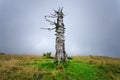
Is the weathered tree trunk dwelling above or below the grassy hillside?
above

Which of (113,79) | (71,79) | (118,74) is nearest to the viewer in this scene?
(71,79)

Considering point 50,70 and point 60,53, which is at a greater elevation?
point 60,53

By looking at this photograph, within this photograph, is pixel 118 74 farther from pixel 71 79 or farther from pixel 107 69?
pixel 71 79

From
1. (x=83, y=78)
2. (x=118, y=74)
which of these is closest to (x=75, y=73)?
(x=83, y=78)

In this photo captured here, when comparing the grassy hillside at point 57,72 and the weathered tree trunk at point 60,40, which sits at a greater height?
the weathered tree trunk at point 60,40

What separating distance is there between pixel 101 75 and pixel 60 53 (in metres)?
5.33

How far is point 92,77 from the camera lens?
2527 cm

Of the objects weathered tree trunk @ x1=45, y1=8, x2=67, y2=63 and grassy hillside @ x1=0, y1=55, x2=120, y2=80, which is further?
weathered tree trunk @ x1=45, y1=8, x2=67, y2=63

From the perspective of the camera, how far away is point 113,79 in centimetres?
2570

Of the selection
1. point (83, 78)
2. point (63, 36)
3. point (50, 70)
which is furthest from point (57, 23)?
point (83, 78)

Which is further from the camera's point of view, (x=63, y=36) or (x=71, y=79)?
(x=63, y=36)

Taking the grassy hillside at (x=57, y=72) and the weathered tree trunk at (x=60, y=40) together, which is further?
the weathered tree trunk at (x=60, y=40)

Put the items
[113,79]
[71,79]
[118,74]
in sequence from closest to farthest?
[71,79] < [113,79] < [118,74]

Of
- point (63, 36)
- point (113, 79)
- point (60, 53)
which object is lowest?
point (113, 79)
